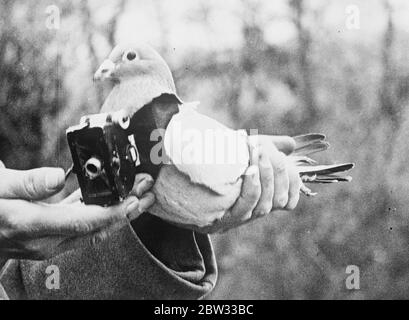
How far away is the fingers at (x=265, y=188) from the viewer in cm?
189

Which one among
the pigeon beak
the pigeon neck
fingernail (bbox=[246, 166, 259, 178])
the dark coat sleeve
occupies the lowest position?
the dark coat sleeve

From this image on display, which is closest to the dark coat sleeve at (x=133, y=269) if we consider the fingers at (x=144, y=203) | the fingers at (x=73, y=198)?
the fingers at (x=144, y=203)

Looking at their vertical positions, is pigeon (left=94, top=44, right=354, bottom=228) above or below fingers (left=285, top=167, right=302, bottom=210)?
above

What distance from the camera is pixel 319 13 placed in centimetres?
201

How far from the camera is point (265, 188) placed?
1.90m

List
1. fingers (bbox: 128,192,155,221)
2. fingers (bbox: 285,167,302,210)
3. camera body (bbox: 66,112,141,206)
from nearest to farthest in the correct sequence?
camera body (bbox: 66,112,141,206)
fingers (bbox: 128,192,155,221)
fingers (bbox: 285,167,302,210)

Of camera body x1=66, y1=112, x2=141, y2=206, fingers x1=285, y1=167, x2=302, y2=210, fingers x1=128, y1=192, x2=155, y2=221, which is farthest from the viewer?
fingers x1=285, y1=167, x2=302, y2=210

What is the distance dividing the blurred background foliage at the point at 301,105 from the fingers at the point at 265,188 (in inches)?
1.8

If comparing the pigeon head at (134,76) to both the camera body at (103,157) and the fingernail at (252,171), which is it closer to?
the camera body at (103,157)

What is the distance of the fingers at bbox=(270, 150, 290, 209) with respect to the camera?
1910 mm

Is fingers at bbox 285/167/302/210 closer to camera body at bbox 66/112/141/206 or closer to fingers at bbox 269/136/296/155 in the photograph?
fingers at bbox 269/136/296/155

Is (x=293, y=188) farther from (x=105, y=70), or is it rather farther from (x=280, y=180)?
(x=105, y=70)

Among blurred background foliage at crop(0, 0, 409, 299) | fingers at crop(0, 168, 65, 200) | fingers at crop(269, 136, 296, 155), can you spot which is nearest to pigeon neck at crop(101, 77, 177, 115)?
blurred background foliage at crop(0, 0, 409, 299)

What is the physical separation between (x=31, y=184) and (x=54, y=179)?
0.07 m
